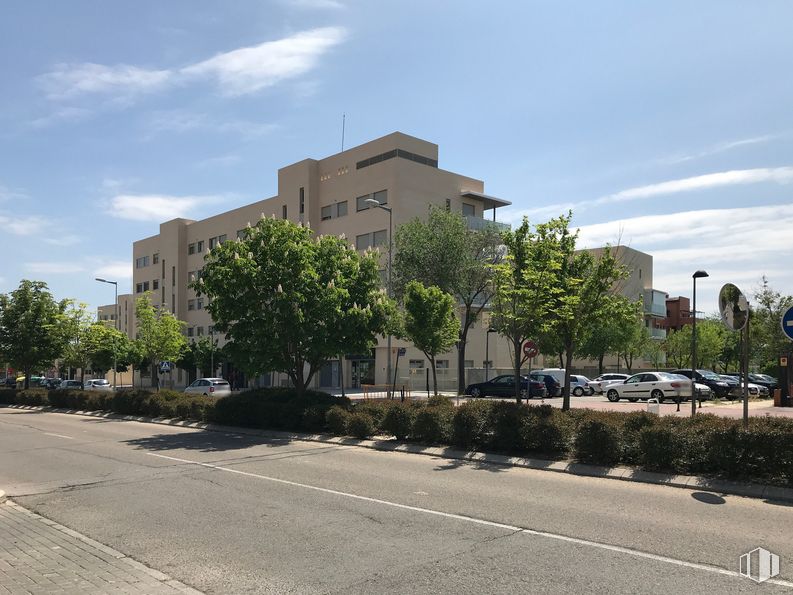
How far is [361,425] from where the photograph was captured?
1617 centimetres

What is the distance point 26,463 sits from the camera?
13.6m

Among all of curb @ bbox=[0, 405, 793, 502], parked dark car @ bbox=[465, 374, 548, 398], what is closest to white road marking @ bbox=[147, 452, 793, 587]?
curb @ bbox=[0, 405, 793, 502]

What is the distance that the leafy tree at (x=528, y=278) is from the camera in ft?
48.1

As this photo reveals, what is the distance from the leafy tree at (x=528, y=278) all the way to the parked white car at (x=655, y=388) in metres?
19.0

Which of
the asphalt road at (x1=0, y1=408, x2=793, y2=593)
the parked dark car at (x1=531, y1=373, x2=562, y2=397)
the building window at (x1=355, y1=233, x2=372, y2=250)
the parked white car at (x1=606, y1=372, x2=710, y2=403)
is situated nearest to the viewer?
the asphalt road at (x1=0, y1=408, x2=793, y2=593)

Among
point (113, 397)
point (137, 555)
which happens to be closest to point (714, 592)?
point (137, 555)

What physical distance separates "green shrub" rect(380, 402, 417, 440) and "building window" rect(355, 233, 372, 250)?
33711 mm

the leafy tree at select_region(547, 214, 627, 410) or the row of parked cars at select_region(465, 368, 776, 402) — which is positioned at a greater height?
the leafy tree at select_region(547, 214, 627, 410)

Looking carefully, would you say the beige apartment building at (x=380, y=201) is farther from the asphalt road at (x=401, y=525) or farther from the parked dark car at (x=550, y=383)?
the asphalt road at (x=401, y=525)

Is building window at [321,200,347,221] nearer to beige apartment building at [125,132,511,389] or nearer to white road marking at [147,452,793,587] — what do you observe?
beige apartment building at [125,132,511,389]

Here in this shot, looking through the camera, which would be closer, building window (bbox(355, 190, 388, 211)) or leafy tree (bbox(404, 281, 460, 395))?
leafy tree (bbox(404, 281, 460, 395))

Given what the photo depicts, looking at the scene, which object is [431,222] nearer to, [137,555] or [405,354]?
[405,354]

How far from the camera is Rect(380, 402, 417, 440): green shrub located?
15203 mm

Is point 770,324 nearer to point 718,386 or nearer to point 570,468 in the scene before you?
point 718,386
